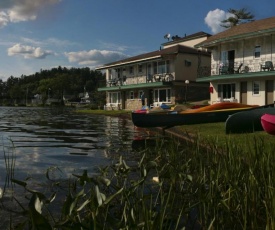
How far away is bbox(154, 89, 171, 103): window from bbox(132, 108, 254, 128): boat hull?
72.1ft

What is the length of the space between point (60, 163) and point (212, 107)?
30.7 ft

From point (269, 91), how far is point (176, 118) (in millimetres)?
14837

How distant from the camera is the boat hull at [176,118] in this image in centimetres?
1543

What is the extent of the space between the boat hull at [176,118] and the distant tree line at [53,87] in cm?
3459

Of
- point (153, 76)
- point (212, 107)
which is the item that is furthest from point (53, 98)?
point (212, 107)

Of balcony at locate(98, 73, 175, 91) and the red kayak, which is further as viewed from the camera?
balcony at locate(98, 73, 175, 91)

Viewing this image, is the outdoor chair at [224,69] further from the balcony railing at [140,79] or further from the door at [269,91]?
the balcony railing at [140,79]

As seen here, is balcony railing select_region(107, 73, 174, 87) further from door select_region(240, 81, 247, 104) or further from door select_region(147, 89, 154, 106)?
door select_region(240, 81, 247, 104)

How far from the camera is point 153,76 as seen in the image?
39500 millimetres

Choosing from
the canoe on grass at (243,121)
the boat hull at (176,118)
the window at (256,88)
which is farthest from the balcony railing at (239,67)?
the canoe on grass at (243,121)

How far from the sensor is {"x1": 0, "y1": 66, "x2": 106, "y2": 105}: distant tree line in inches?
3610

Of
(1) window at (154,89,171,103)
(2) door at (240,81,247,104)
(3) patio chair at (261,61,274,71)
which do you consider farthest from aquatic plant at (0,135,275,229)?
(1) window at (154,89,171,103)

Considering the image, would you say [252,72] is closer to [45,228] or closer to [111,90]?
[111,90]

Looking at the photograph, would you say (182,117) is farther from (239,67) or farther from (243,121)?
(239,67)
